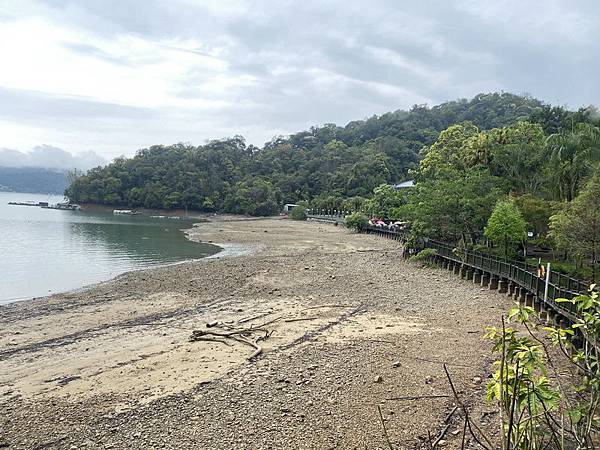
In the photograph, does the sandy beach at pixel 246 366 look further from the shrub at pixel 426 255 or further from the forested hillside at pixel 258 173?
the forested hillside at pixel 258 173

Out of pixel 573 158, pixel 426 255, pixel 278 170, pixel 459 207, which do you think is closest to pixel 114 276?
pixel 426 255

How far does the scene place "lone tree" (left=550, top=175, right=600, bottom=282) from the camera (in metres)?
16.8

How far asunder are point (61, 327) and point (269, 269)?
48.4 feet

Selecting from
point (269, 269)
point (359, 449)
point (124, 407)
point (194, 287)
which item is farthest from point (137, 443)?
point (269, 269)

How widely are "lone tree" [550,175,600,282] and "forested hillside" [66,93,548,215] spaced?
80114 millimetres

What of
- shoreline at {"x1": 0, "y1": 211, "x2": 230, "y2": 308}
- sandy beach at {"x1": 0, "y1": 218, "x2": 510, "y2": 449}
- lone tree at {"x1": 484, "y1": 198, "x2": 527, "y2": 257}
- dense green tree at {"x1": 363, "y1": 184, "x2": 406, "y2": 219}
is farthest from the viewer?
dense green tree at {"x1": 363, "y1": 184, "x2": 406, "y2": 219}

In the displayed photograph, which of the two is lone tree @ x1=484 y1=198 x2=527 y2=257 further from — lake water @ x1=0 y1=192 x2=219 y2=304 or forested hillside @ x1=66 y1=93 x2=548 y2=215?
forested hillside @ x1=66 y1=93 x2=548 y2=215

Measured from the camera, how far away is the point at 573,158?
26250mm

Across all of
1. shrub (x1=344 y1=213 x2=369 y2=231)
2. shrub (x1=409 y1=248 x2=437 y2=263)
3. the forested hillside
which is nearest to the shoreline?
shrub (x1=409 y1=248 x2=437 y2=263)

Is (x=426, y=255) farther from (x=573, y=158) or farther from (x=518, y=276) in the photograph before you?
(x=518, y=276)

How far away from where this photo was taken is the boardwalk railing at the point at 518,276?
1423cm

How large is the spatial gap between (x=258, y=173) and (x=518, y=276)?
116m

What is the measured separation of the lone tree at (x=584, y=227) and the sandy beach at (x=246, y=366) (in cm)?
345

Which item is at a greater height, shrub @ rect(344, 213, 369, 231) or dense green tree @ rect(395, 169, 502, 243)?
dense green tree @ rect(395, 169, 502, 243)
